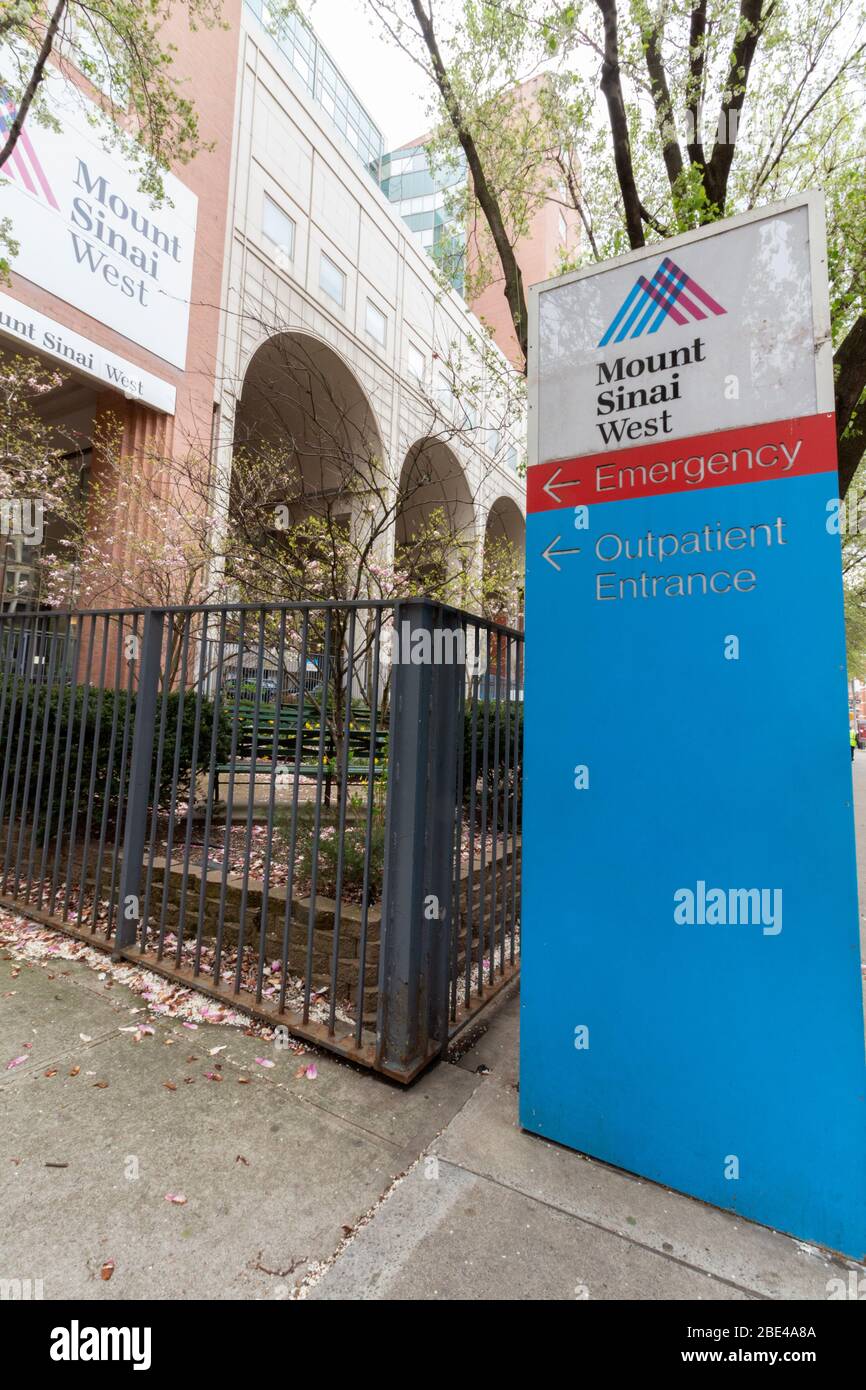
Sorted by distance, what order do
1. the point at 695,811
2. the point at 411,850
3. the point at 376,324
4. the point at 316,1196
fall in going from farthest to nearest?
the point at 376,324
the point at 411,850
the point at 695,811
the point at 316,1196

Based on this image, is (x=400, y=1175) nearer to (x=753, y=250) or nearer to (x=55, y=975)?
(x=55, y=975)

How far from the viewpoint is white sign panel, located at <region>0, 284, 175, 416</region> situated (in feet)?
31.6

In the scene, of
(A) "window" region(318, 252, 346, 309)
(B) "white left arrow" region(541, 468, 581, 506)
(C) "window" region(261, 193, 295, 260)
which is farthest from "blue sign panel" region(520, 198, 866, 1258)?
(A) "window" region(318, 252, 346, 309)

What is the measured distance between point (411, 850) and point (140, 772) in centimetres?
201

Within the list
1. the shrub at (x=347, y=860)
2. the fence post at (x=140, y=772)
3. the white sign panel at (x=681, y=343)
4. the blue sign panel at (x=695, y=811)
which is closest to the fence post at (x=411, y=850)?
the blue sign panel at (x=695, y=811)

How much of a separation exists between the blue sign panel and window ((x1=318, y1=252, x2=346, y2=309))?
16.9 meters

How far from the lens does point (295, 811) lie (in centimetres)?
309

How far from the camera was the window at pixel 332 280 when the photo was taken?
16250 mm

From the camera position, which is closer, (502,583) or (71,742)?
(71,742)

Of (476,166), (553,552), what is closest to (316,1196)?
(553,552)

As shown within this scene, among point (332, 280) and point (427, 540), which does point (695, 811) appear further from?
point (332, 280)

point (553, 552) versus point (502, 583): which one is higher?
point (502, 583)
